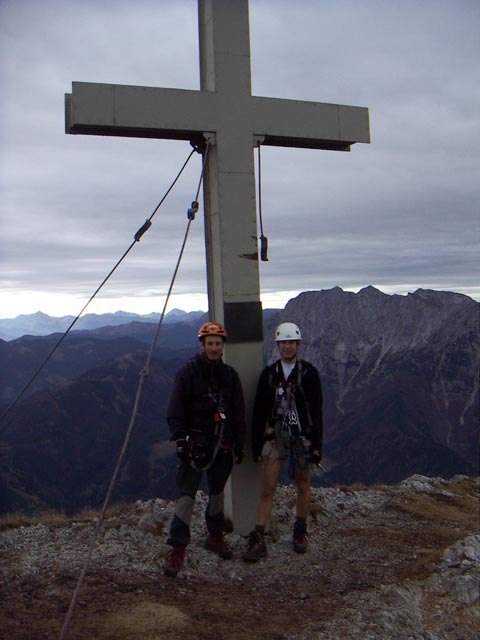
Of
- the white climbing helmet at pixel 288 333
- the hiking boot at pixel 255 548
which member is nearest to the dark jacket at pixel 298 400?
the white climbing helmet at pixel 288 333

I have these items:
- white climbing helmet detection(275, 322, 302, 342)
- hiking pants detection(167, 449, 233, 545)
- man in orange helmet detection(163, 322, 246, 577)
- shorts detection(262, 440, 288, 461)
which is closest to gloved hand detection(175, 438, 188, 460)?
man in orange helmet detection(163, 322, 246, 577)

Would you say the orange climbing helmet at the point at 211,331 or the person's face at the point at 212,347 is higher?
the orange climbing helmet at the point at 211,331

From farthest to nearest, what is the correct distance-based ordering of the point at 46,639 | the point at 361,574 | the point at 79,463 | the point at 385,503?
1. the point at 79,463
2. the point at 385,503
3. the point at 361,574
4. the point at 46,639

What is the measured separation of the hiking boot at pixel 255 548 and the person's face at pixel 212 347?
2.14m

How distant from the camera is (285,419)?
681 cm

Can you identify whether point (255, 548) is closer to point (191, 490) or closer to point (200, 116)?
point (191, 490)

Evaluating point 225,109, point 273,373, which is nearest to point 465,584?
point 273,373

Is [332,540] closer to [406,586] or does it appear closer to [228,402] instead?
[406,586]

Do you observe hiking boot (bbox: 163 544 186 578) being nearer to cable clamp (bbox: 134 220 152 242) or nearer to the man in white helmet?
the man in white helmet

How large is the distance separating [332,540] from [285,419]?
6.88ft

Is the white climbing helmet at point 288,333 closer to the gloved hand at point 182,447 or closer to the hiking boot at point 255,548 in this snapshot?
the gloved hand at point 182,447

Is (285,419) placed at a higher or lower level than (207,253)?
lower

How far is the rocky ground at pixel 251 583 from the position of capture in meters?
5.16

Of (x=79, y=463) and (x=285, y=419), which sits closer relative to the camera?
(x=285, y=419)
